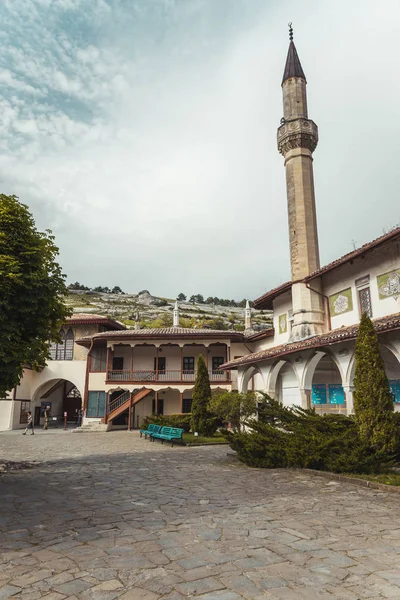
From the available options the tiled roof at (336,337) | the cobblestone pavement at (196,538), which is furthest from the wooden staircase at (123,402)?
the cobblestone pavement at (196,538)

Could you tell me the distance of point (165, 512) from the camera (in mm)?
6051

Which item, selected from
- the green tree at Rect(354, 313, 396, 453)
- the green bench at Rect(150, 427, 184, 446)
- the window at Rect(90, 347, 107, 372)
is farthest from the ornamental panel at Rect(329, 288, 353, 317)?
the window at Rect(90, 347, 107, 372)

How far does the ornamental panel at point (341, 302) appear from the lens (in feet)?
51.1

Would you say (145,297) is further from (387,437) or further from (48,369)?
(387,437)

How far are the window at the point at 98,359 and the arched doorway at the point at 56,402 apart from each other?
2.64 m

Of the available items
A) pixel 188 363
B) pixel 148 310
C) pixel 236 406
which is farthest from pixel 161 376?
pixel 148 310

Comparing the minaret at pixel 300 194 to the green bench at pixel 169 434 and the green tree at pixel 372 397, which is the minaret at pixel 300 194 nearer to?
the green bench at pixel 169 434

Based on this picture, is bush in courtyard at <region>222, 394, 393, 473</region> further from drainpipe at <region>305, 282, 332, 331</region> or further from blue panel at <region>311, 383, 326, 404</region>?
drainpipe at <region>305, 282, 332, 331</region>

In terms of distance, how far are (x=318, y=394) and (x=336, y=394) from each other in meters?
0.75

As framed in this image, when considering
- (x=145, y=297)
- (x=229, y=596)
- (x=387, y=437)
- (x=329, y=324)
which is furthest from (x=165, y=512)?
(x=145, y=297)

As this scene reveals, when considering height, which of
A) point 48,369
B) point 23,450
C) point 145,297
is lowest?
point 23,450

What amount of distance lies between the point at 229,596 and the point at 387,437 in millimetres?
6934

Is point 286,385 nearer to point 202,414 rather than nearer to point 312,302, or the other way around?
point 202,414

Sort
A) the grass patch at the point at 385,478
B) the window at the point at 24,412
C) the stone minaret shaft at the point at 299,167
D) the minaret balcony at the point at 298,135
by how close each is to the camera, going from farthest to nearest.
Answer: the window at the point at 24,412
the minaret balcony at the point at 298,135
the stone minaret shaft at the point at 299,167
the grass patch at the point at 385,478
